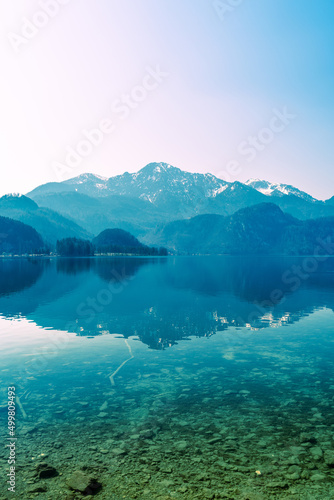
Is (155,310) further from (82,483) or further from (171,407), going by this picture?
(82,483)

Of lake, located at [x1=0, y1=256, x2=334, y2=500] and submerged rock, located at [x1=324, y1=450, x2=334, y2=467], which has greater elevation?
submerged rock, located at [x1=324, y1=450, x2=334, y2=467]

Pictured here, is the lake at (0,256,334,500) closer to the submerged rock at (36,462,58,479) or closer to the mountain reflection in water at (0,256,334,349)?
the submerged rock at (36,462,58,479)

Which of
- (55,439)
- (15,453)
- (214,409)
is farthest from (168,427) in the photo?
(15,453)

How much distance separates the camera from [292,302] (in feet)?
261

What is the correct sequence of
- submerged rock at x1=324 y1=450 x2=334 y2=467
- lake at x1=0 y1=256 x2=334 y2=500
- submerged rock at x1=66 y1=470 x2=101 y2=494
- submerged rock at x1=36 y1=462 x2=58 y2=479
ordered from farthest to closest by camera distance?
submerged rock at x1=324 y1=450 x2=334 y2=467 → submerged rock at x1=36 y1=462 x2=58 y2=479 → lake at x1=0 y1=256 x2=334 y2=500 → submerged rock at x1=66 y1=470 x2=101 y2=494

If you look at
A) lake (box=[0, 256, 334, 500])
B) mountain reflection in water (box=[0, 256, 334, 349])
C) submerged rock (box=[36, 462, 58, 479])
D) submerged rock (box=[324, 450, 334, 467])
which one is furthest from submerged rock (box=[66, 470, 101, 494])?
mountain reflection in water (box=[0, 256, 334, 349])

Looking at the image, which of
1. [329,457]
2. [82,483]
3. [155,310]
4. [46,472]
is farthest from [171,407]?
[155,310]

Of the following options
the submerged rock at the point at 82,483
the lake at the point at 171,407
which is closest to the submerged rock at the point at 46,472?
the lake at the point at 171,407

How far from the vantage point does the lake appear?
16.6 meters

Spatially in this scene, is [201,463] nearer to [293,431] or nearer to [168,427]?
[168,427]

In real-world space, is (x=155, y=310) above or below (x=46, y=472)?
below

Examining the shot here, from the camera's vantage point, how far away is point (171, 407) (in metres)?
25.1

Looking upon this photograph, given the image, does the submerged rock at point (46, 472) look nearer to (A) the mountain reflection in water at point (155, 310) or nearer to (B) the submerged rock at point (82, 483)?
(B) the submerged rock at point (82, 483)

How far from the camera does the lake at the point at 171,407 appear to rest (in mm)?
16625
